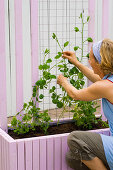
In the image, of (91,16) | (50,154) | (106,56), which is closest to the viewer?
(106,56)

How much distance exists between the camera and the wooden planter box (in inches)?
95.0

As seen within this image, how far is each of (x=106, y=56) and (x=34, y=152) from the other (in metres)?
0.85

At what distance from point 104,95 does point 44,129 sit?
0.70 meters

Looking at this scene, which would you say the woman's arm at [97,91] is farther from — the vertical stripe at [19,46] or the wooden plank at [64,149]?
the vertical stripe at [19,46]

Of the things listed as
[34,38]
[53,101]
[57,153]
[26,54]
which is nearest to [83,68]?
[53,101]

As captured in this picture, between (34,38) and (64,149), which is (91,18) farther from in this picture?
(64,149)

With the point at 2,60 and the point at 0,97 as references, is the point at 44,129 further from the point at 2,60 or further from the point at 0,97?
the point at 2,60

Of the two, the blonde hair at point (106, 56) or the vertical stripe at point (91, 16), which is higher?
the vertical stripe at point (91, 16)

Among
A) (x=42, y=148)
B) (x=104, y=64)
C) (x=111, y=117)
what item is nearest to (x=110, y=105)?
(x=111, y=117)

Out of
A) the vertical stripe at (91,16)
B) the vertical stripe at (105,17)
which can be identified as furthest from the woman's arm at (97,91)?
the vertical stripe at (105,17)

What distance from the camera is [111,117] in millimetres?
2342

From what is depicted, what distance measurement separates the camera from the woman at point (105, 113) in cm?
225

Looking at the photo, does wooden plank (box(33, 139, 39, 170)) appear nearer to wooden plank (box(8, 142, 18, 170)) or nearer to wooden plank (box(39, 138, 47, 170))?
wooden plank (box(39, 138, 47, 170))

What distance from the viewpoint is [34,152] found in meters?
2.46
